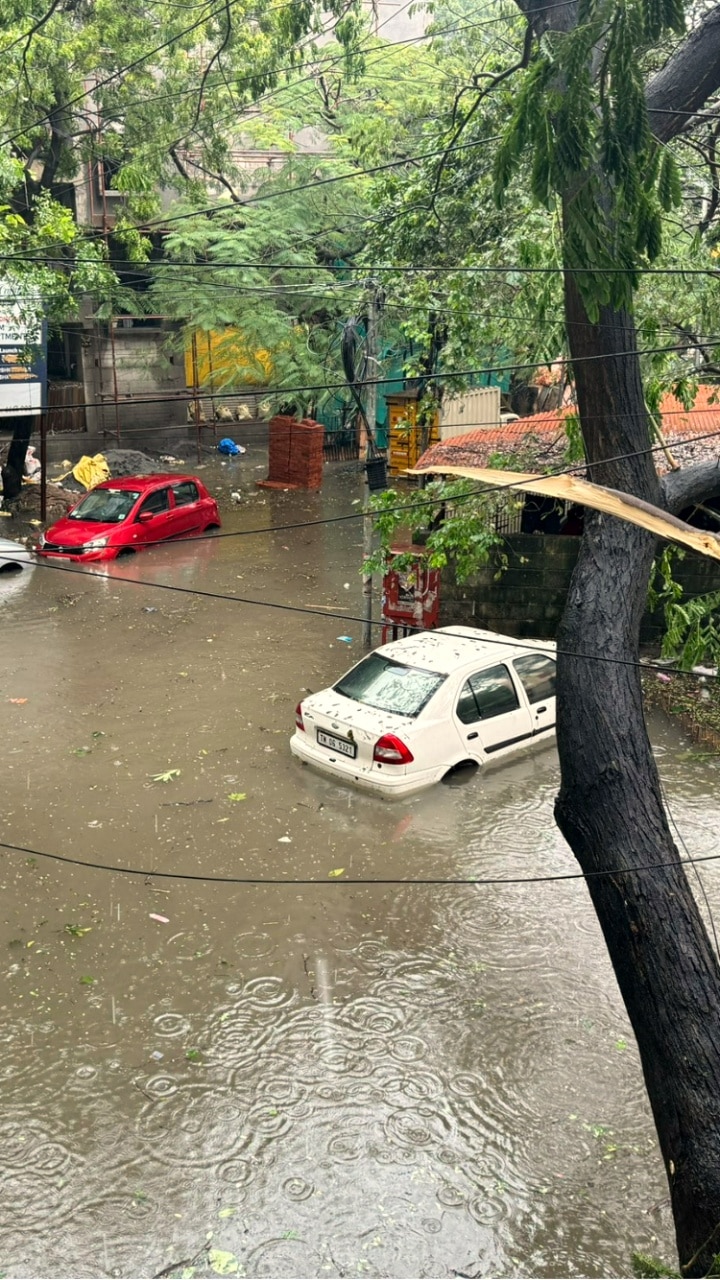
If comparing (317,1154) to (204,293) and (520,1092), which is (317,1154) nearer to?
(520,1092)

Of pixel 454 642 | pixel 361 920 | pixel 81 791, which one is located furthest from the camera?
pixel 454 642

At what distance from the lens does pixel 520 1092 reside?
6.80 metres

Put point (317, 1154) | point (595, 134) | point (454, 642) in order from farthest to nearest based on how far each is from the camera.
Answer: point (454, 642) → point (317, 1154) → point (595, 134)

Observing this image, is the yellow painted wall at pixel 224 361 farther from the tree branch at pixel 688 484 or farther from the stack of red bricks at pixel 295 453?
the tree branch at pixel 688 484

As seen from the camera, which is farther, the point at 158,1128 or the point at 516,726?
the point at 516,726

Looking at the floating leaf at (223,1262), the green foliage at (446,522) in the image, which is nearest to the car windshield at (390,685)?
the green foliage at (446,522)

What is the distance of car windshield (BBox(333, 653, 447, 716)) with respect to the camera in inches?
408

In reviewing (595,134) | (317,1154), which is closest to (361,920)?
(317,1154)

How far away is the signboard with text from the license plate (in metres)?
9.69

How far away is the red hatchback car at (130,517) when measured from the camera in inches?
723

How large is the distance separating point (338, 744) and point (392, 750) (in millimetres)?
670

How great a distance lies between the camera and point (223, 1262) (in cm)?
549

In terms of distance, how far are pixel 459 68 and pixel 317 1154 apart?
2248 centimetres

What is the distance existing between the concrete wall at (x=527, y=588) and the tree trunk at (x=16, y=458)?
35.4ft
